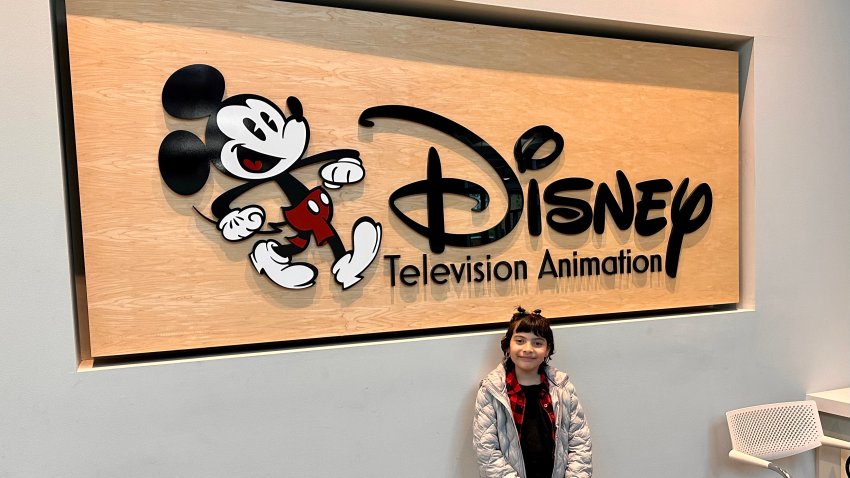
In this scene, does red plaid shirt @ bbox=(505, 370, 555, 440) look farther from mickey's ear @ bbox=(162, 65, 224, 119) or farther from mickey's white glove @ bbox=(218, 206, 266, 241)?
mickey's ear @ bbox=(162, 65, 224, 119)

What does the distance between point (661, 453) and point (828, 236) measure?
1664 millimetres

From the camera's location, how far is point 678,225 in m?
3.35

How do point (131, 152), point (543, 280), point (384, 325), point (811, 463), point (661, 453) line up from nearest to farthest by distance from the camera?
point (131, 152)
point (384, 325)
point (543, 280)
point (661, 453)
point (811, 463)

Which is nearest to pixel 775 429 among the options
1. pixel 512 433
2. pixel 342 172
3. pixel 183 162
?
pixel 512 433

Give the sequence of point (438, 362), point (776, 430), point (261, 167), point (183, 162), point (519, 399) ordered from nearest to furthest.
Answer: point (183, 162) → point (261, 167) → point (519, 399) → point (438, 362) → point (776, 430)

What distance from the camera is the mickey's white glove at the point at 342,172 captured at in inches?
105

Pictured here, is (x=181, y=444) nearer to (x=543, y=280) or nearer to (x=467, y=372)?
(x=467, y=372)

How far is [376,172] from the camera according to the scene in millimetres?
2744

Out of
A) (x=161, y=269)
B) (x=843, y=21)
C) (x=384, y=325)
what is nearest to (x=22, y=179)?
→ (x=161, y=269)

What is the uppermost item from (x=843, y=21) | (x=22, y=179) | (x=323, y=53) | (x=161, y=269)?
(x=843, y=21)

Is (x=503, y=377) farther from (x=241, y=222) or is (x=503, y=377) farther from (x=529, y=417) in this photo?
(x=241, y=222)

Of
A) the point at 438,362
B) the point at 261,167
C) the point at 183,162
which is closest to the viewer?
the point at 183,162

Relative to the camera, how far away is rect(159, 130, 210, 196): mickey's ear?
95.5 inches

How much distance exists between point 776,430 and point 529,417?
5.20 feet
